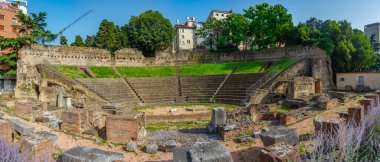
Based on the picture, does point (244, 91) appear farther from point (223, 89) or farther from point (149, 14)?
point (149, 14)

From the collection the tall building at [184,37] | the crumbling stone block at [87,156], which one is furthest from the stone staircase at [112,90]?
the tall building at [184,37]

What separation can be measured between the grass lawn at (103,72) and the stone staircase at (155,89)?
278 cm

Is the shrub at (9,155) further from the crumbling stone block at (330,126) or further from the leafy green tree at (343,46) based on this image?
the leafy green tree at (343,46)

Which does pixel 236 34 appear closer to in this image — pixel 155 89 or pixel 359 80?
pixel 155 89

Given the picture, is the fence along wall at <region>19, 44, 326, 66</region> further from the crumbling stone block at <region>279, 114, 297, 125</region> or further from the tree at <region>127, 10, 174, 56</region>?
the crumbling stone block at <region>279, 114, 297, 125</region>

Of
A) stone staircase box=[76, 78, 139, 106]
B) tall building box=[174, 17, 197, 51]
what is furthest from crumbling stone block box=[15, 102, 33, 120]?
tall building box=[174, 17, 197, 51]

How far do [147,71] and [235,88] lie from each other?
47.4 feet

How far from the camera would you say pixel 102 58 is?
34.7 m

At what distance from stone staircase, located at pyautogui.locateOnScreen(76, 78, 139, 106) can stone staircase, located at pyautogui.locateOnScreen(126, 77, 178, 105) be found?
113 centimetres

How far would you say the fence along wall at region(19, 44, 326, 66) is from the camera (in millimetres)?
28250

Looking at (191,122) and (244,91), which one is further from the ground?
(244,91)

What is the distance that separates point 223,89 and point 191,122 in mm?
11367

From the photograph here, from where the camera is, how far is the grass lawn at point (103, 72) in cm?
2929

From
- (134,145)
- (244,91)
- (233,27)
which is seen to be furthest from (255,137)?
(233,27)
